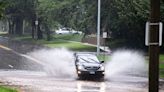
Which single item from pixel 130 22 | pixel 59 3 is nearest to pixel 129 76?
pixel 130 22

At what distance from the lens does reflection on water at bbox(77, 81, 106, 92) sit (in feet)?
69.0

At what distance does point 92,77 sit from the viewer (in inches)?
1081

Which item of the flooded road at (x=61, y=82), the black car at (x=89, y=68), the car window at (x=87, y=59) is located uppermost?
the car window at (x=87, y=59)

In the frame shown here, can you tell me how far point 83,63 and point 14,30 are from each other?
91.1 m

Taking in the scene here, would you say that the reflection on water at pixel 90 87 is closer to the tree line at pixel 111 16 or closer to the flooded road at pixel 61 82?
the flooded road at pixel 61 82

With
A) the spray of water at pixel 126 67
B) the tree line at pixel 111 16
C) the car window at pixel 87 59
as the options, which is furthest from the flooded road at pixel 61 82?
the tree line at pixel 111 16

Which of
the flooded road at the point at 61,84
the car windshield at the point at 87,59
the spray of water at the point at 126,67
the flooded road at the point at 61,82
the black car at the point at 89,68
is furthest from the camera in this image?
the spray of water at the point at 126,67

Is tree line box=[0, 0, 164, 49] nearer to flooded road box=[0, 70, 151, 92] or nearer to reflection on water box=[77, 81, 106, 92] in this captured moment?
flooded road box=[0, 70, 151, 92]

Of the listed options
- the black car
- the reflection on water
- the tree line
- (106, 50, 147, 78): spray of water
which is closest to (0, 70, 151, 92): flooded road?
the reflection on water

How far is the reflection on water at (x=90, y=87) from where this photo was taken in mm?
21045

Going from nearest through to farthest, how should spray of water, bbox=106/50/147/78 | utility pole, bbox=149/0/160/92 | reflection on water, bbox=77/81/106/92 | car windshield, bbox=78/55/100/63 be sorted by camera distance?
1. utility pole, bbox=149/0/160/92
2. reflection on water, bbox=77/81/106/92
3. car windshield, bbox=78/55/100/63
4. spray of water, bbox=106/50/147/78

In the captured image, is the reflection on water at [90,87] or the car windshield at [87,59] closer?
the reflection on water at [90,87]

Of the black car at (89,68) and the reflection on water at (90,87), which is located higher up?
the black car at (89,68)

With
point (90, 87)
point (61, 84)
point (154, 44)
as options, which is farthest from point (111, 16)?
point (154, 44)
